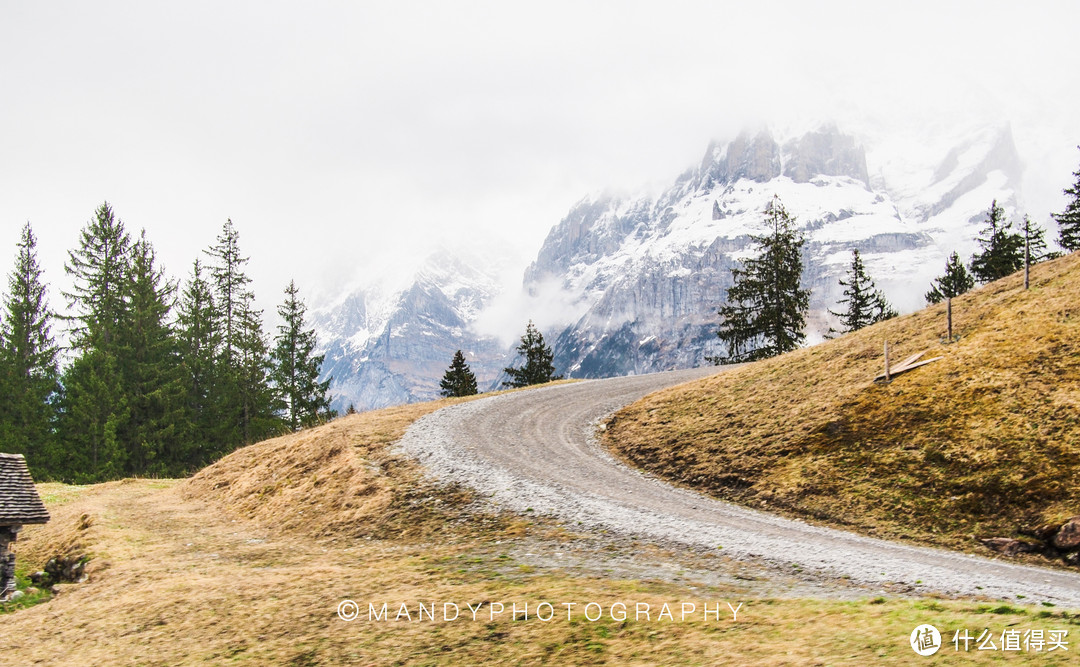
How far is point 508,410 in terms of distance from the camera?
29.0m

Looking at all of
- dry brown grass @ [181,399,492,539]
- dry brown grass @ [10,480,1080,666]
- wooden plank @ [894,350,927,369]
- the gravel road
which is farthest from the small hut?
wooden plank @ [894,350,927,369]

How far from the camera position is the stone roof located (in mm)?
18439

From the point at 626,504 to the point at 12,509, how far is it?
18829 millimetres

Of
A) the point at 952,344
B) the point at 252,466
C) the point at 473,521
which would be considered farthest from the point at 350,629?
the point at 952,344

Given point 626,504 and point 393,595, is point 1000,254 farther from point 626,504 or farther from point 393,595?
point 393,595

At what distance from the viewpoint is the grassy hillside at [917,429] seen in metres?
13.7

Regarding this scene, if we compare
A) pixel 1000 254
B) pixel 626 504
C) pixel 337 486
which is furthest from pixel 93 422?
pixel 1000 254

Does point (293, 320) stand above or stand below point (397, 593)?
above

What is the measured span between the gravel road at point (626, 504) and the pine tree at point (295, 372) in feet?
91.5

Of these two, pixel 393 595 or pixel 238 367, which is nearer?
pixel 393 595

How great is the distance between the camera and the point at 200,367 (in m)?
48.6

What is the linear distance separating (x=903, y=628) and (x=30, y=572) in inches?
917

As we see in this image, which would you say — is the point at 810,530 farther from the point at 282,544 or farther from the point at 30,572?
the point at 30,572

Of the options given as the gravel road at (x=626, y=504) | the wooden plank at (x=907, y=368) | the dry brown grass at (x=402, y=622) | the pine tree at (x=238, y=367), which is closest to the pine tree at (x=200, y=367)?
the pine tree at (x=238, y=367)
